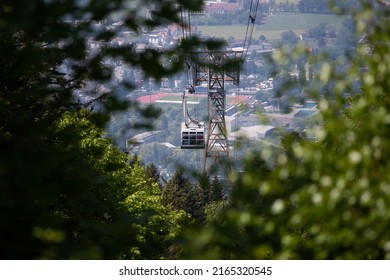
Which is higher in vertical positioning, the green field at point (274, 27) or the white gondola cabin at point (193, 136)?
the white gondola cabin at point (193, 136)

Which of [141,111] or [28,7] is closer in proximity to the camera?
[28,7]

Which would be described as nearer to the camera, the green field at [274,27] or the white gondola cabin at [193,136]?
the white gondola cabin at [193,136]

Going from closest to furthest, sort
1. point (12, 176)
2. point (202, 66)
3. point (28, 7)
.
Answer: point (28, 7) → point (12, 176) → point (202, 66)

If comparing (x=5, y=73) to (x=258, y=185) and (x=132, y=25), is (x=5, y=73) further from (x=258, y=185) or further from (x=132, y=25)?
(x=258, y=185)

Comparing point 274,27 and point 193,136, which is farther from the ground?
point 193,136

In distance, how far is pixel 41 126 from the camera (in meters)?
3.39

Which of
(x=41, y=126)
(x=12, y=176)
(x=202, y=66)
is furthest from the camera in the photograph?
(x=41, y=126)

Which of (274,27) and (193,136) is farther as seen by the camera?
(274,27)

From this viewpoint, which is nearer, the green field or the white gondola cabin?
the white gondola cabin

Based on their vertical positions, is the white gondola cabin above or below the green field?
above
